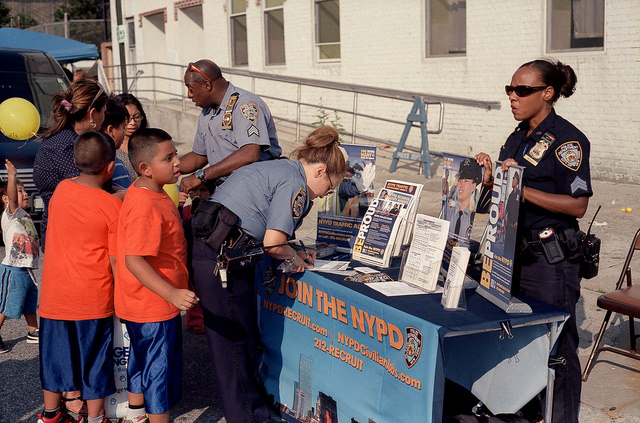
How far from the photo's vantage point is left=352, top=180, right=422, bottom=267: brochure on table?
12.4ft

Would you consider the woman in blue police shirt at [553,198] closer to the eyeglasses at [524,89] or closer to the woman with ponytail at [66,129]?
the eyeglasses at [524,89]

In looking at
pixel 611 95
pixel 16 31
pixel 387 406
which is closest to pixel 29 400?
pixel 387 406

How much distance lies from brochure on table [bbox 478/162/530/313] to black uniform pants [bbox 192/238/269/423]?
1.24 metres

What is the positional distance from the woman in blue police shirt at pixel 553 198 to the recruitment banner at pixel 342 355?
32.6 inches

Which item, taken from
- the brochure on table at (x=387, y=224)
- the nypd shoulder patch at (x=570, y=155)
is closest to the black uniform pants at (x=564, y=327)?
the nypd shoulder patch at (x=570, y=155)

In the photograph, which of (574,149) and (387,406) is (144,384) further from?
(574,149)

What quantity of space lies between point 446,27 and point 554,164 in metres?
9.62

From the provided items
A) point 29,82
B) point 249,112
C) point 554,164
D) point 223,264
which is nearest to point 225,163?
point 249,112

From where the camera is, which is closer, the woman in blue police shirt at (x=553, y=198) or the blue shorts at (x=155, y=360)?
the woman in blue police shirt at (x=553, y=198)

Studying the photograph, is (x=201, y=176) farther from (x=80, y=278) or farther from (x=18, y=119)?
(x=18, y=119)

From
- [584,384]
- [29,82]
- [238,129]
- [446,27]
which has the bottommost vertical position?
[584,384]

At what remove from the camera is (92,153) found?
3461mm

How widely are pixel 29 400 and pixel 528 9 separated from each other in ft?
30.4

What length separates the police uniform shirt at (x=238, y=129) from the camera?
4395 mm
